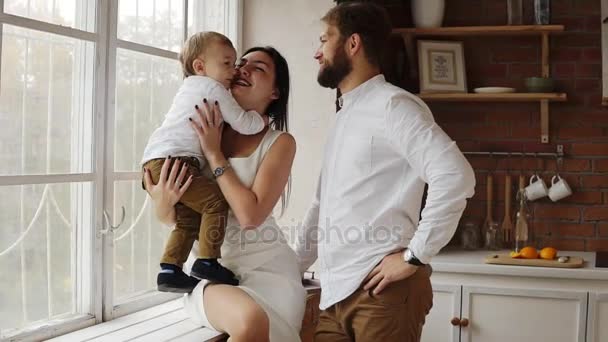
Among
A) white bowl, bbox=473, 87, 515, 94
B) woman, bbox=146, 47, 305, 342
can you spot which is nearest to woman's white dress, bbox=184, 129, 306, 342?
woman, bbox=146, 47, 305, 342

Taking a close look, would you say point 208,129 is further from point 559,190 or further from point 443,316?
point 559,190

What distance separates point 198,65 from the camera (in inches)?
84.1

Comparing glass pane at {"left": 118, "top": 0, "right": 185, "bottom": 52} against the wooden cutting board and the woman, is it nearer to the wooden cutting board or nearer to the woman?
the woman

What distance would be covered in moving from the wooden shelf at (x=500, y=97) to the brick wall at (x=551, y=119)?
0.14 m

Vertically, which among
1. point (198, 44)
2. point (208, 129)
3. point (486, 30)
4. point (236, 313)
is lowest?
point (236, 313)

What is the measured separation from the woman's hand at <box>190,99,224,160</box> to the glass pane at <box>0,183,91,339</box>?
0.48m

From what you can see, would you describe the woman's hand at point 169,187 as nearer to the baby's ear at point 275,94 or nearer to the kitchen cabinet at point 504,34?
the baby's ear at point 275,94

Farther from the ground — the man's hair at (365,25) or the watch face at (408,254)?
the man's hair at (365,25)

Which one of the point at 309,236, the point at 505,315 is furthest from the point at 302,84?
the point at 505,315

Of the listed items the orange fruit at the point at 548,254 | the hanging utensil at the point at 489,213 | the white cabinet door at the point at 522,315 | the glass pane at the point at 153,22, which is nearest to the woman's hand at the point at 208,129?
the glass pane at the point at 153,22

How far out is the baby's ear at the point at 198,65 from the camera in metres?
2.13

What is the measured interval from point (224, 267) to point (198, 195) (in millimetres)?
246

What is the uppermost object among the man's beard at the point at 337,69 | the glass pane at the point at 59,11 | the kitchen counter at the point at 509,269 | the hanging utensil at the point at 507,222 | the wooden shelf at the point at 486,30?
the wooden shelf at the point at 486,30

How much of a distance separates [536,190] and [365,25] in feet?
6.19
